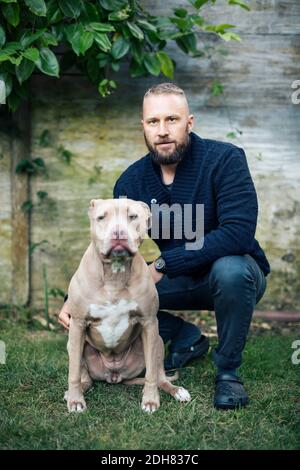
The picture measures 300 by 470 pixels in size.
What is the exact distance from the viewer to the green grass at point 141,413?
2492 millimetres

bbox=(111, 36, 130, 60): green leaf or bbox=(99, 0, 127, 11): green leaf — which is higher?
bbox=(99, 0, 127, 11): green leaf

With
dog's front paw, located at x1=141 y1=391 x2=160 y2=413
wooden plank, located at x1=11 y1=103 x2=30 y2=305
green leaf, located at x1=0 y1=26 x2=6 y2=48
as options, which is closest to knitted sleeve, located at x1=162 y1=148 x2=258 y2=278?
dog's front paw, located at x1=141 y1=391 x2=160 y2=413

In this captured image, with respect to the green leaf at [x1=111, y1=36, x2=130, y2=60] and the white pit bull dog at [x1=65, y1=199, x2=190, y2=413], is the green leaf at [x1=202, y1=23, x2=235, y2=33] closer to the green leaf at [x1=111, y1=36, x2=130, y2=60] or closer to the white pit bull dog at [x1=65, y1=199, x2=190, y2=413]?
the green leaf at [x1=111, y1=36, x2=130, y2=60]

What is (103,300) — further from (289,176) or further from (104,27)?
(289,176)

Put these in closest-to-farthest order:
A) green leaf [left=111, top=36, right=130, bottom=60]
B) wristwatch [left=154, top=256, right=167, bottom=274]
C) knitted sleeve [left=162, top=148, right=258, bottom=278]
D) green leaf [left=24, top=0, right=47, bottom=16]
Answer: knitted sleeve [left=162, top=148, right=258, bottom=278] → wristwatch [left=154, top=256, right=167, bottom=274] → green leaf [left=24, top=0, right=47, bottom=16] → green leaf [left=111, top=36, right=130, bottom=60]

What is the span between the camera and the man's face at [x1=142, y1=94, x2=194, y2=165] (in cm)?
320

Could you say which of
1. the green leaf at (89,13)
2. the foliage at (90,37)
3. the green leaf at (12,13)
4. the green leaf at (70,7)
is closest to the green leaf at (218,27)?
the foliage at (90,37)

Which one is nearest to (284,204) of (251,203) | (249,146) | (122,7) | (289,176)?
(289,176)

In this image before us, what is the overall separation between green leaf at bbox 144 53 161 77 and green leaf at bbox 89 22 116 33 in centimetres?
40

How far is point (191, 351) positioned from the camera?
3521 millimetres

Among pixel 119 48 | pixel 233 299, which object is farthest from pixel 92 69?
pixel 233 299

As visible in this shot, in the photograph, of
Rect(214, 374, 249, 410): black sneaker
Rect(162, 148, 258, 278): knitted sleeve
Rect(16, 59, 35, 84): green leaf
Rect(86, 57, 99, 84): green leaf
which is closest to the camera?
Rect(214, 374, 249, 410): black sneaker

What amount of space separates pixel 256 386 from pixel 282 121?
199 centimetres

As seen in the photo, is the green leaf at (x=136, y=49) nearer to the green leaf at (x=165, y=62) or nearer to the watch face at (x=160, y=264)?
the green leaf at (x=165, y=62)
